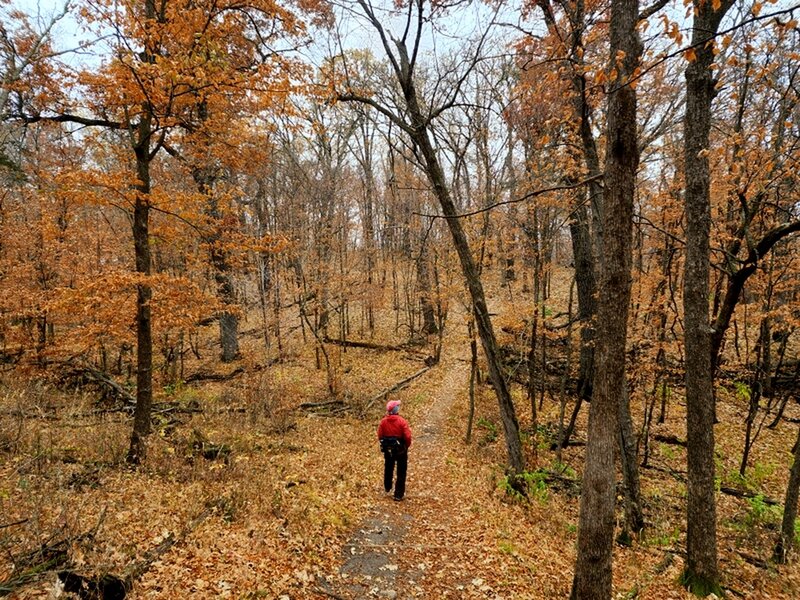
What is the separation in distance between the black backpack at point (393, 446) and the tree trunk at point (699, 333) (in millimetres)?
4651

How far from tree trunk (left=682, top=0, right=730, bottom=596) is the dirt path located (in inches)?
150

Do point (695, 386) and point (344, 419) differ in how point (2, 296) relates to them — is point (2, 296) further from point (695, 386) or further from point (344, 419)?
point (695, 386)

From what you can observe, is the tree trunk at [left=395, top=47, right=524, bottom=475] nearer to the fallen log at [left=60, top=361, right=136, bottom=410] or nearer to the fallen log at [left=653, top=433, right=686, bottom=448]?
the fallen log at [left=653, top=433, right=686, bottom=448]

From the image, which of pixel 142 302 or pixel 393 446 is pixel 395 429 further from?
pixel 142 302

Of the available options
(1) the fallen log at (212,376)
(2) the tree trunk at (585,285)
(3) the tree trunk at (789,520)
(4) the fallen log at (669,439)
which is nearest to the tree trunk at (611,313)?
(3) the tree trunk at (789,520)

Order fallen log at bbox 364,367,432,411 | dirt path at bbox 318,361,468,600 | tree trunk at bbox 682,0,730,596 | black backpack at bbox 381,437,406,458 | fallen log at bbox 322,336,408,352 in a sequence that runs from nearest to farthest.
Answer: dirt path at bbox 318,361,468,600 → tree trunk at bbox 682,0,730,596 → black backpack at bbox 381,437,406,458 → fallen log at bbox 364,367,432,411 → fallen log at bbox 322,336,408,352

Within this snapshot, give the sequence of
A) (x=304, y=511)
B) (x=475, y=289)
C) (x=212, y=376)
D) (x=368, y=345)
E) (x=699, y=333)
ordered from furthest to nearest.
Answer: (x=368, y=345) → (x=212, y=376) → (x=475, y=289) → (x=304, y=511) → (x=699, y=333)

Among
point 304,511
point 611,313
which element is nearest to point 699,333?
point 611,313

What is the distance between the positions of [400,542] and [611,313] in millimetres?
4826

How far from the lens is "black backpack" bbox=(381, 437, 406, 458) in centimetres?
795

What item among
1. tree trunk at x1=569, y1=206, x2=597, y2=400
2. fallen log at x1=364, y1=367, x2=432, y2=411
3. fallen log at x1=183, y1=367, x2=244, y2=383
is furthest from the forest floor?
fallen log at x1=183, y1=367, x2=244, y2=383

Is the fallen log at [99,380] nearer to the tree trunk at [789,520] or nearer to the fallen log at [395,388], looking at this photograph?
the fallen log at [395,388]

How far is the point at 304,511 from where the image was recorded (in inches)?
250

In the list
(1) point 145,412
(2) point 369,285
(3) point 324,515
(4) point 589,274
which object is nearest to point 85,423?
(1) point 145,412
